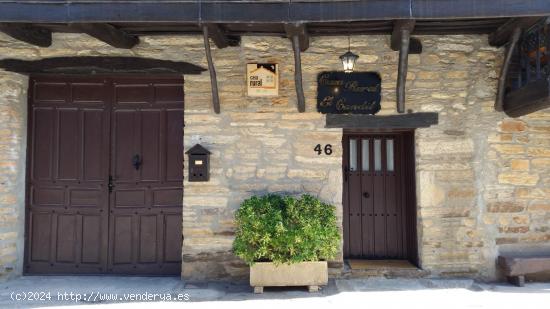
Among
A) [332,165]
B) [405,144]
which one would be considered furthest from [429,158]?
[332,165]

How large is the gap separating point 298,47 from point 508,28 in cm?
227

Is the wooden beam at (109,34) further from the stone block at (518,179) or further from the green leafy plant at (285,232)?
the stone block at (518,179)

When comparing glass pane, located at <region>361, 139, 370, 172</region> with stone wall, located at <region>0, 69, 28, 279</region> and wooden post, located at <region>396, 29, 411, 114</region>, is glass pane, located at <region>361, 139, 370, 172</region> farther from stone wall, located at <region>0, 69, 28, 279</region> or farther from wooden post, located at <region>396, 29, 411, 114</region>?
stone wall, located at <region>0, 69, 28, 279</region>

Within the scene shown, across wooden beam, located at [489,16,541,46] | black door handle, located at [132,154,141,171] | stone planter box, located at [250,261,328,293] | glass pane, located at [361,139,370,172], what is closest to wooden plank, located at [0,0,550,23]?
wooden beam, located at [489,16,541,46]

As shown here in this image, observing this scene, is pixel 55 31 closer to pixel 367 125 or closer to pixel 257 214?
pixel 257 214

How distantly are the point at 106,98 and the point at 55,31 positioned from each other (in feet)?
3.07

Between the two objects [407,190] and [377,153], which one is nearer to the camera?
[407,190]

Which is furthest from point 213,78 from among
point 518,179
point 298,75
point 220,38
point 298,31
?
point 518,179

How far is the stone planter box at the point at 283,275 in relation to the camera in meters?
4.26

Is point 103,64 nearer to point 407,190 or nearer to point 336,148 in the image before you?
point 336,148

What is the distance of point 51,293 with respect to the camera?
4.27 metres

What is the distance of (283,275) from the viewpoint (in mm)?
4262

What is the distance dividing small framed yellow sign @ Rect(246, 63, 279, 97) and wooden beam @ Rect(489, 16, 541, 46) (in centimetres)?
Result: 254

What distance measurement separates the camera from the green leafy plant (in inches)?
162
